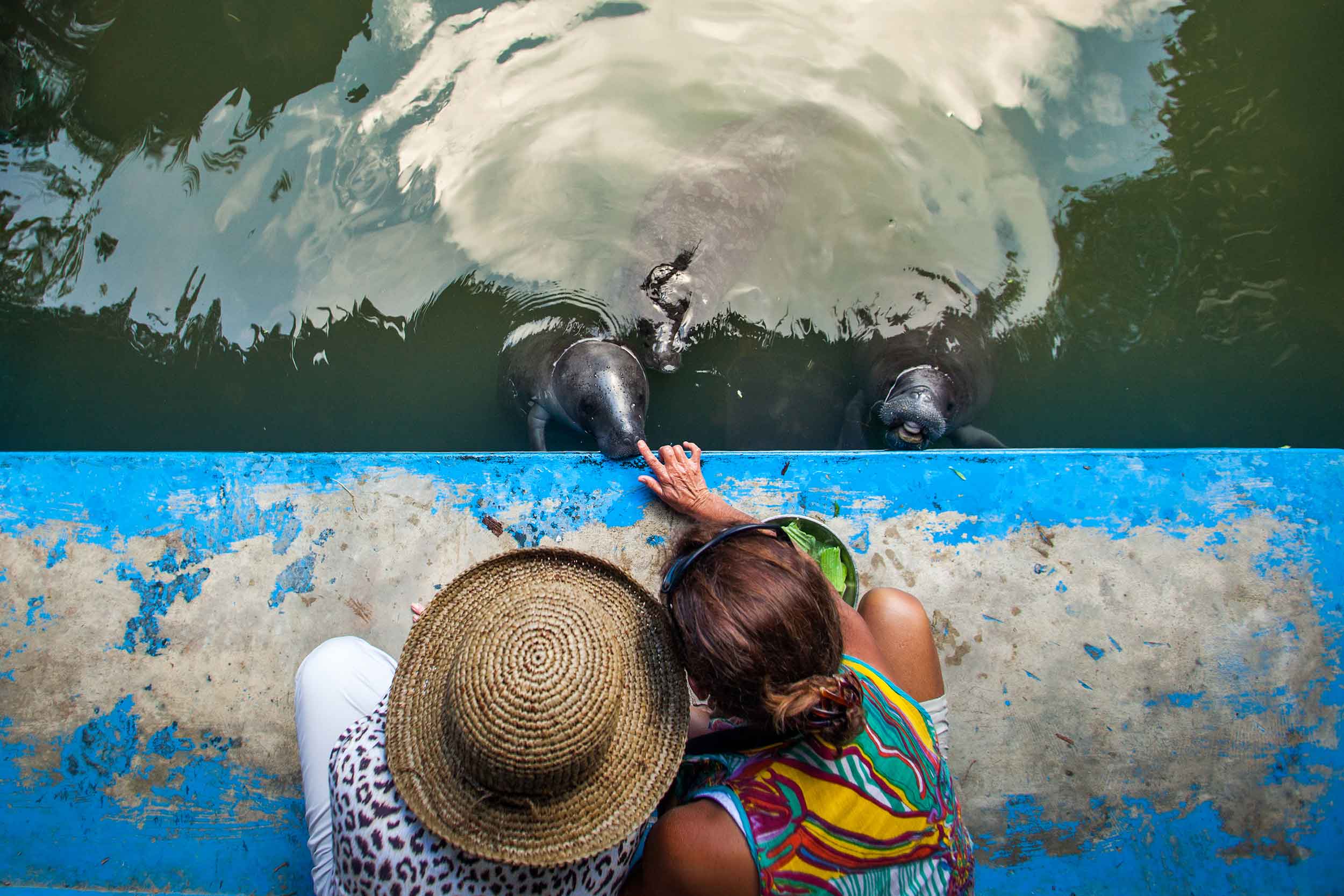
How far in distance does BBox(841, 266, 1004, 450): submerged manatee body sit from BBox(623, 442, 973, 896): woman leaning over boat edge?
7.70 feet

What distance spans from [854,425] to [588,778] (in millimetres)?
3113

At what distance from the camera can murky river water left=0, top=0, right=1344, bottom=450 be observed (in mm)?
4328

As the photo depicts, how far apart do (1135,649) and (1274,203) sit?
3.34m

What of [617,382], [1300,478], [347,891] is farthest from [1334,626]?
[347,891]

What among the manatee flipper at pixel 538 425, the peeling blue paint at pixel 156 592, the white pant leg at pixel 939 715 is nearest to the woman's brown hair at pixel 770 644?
the white pant leg at pixel 939 715

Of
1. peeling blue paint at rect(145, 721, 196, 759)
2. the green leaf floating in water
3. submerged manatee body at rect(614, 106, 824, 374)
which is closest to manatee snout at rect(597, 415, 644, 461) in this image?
the green leaf floating in water

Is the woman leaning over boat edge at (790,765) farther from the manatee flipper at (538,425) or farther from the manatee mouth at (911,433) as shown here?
the manatee flipper at (538,425)

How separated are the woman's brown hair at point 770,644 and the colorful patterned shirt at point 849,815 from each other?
8 centimetres

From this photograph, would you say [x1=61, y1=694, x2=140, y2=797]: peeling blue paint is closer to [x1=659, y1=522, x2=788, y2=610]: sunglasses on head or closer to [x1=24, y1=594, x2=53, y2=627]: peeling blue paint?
[x1=24, y1=594, x2=53, y2=627]: peeling blue paint

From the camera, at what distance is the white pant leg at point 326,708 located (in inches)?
93.2

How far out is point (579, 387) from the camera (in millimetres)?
3732

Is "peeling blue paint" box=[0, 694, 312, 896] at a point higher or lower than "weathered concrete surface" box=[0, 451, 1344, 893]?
lower

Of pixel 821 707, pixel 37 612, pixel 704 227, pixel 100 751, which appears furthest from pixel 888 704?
pixel 37 612

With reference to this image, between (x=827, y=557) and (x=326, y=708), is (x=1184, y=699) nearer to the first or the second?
(x=827, y=557)
